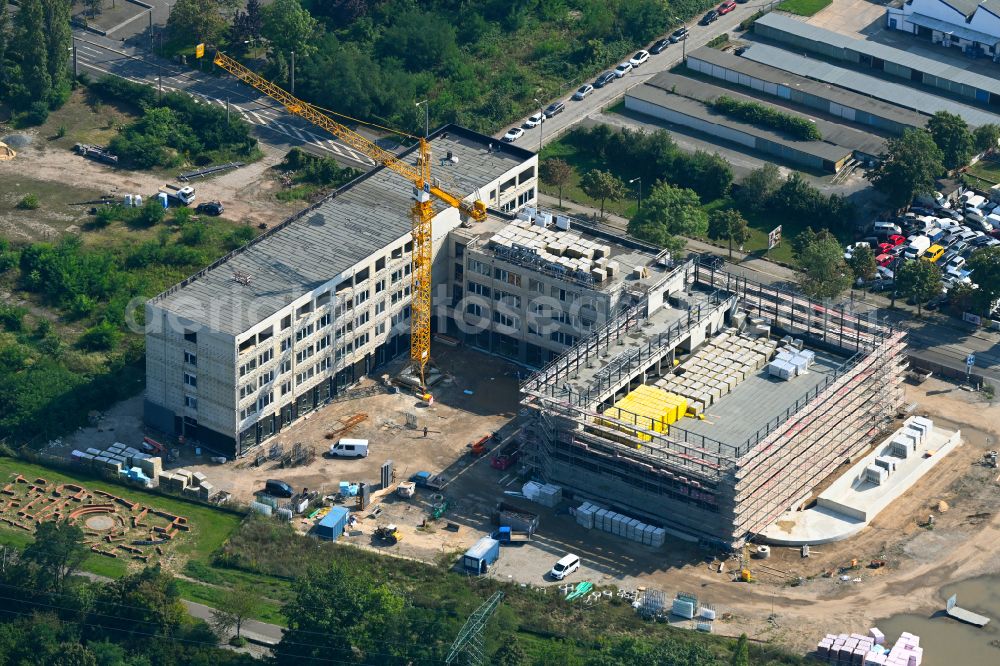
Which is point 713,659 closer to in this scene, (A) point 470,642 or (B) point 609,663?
(B) point 609,663

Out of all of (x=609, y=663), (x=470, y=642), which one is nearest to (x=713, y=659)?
(x=609, y=663)
